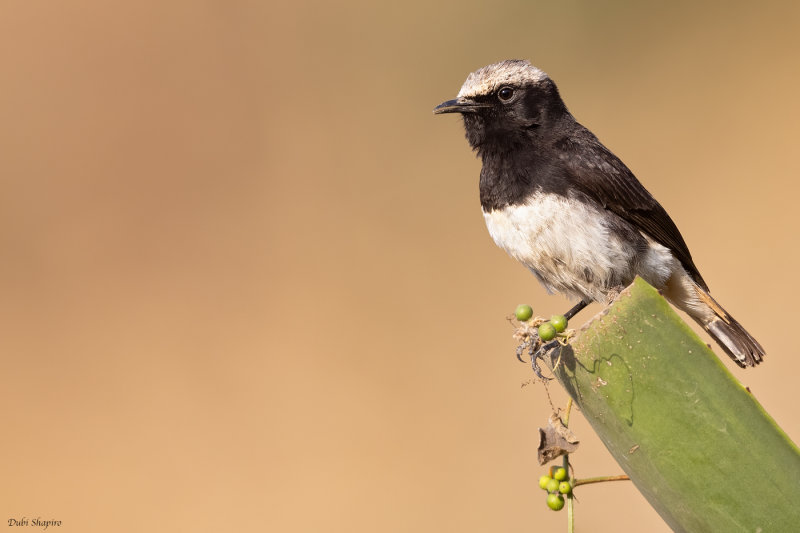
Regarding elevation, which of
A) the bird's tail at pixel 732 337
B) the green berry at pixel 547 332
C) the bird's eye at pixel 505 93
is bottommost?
the green berry at pixel 547 332

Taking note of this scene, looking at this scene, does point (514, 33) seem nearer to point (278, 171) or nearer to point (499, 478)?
point (278, 171)

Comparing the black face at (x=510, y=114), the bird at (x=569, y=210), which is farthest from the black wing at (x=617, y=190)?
the black face at (x=510, y=114)

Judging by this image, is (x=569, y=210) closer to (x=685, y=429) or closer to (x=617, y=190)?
(x=617, y=190)

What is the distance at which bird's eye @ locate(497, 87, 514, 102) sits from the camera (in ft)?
12.7

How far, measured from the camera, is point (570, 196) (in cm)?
351

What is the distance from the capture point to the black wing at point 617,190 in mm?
3582

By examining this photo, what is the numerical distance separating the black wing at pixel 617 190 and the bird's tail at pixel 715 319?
0.33 feet

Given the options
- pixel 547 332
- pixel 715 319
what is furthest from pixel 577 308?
pixel 547 332

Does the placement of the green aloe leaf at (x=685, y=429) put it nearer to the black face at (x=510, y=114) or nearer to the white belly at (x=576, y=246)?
the white belly at (x=576, y=246)

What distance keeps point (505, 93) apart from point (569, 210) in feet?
2.52

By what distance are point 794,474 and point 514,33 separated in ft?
18.7

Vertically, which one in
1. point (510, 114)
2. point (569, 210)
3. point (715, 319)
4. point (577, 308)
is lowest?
point (715, 319)

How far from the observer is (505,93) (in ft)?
12.8

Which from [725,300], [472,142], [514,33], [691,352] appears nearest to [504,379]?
[725,300]
